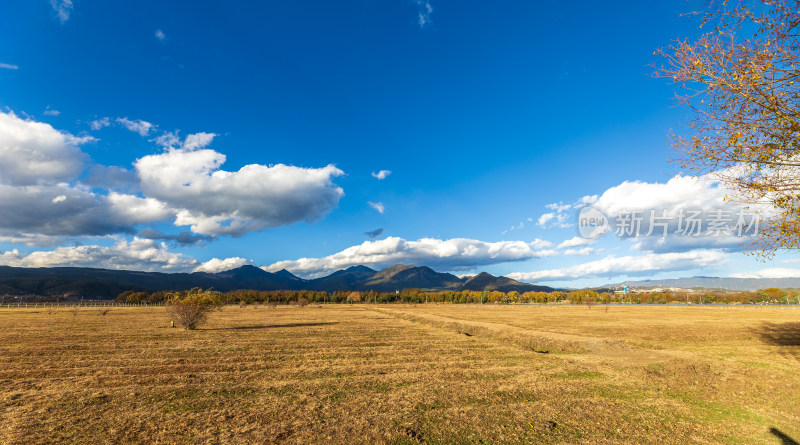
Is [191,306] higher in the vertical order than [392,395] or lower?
higher

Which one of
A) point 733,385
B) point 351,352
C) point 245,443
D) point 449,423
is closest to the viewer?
point 245,443

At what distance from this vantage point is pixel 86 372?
14.5 metres

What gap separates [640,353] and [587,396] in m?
12.2

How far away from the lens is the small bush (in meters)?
33.2

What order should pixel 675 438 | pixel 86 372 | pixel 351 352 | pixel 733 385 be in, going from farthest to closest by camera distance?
pixel 351 352, pixel 86 372, pixel 733 385, pixel 675 438

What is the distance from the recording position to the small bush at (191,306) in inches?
1308

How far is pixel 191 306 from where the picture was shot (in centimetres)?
3322

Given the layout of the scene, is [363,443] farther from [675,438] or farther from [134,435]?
[675,438]

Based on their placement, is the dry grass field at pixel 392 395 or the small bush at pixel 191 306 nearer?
the dry grass field at pixel 392 395

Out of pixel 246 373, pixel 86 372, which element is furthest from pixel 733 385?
pixel 86 372

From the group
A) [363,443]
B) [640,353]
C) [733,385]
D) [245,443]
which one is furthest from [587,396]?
[640,353]

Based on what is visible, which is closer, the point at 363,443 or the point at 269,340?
the point at 363,443

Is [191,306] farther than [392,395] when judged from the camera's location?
Yes

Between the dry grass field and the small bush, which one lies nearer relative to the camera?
the dry grass field
